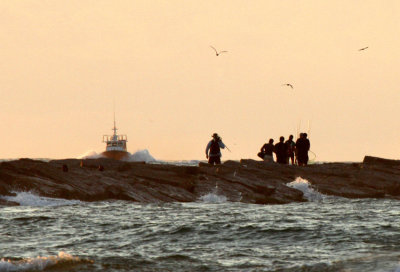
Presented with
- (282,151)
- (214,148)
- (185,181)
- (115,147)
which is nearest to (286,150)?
(282,151)

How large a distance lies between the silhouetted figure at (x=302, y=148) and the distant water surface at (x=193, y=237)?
853cm

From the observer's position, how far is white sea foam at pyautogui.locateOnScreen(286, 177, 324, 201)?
111 feet

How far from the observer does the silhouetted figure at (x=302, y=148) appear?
124ft

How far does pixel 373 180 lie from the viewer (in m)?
36.8

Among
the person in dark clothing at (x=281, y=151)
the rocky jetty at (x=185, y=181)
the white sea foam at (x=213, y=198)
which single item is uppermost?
the person in dark clothing at (x=281, y=151)

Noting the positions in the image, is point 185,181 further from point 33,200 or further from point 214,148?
point 33,200

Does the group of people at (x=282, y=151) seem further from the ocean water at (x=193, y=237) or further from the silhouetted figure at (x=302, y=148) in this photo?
the ocean water at (x=193, y=237)

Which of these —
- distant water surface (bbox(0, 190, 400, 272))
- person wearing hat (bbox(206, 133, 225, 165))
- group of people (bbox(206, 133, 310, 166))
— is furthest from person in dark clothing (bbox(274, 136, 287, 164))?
distant water surface (bbox(0, 190, 400, 272))

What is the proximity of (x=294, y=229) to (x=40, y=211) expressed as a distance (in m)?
8.44

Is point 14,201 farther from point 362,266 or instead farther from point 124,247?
point 362,266

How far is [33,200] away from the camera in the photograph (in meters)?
27.6

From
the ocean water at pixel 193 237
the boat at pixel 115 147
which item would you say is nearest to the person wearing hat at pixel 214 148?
the ocean water at pixel 193 237

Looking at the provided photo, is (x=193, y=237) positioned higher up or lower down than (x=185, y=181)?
lower down

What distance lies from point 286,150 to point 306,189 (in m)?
4.81
